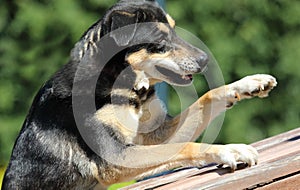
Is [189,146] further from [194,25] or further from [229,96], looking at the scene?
[194,25]

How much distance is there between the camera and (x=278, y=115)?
859 cm

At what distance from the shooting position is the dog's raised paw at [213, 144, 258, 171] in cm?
436

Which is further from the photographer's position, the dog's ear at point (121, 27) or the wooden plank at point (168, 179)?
the wooden plank at point (168, 179)

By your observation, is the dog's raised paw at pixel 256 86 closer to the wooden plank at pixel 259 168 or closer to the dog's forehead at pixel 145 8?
the wooden plank at pixel 259 168

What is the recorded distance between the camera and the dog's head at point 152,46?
194 inches

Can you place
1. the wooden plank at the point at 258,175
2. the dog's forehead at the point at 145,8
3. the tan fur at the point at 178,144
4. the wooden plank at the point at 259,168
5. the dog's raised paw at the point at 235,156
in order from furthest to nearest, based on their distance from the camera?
the dog's forehead at the point at 145,8, the tan fur at the point at 178,144, the dog's raised paw at the point at 235,156, the wooden plank at the point at 259,168, the wooden plank at the point at 258,175

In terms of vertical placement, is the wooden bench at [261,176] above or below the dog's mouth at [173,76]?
below

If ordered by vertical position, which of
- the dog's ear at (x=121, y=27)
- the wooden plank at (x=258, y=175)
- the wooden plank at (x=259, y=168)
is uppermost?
the dog's ear at (x=121, y=27)

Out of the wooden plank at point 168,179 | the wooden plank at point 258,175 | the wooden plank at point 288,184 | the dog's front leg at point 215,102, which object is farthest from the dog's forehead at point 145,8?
the wooden plank at point 288,184

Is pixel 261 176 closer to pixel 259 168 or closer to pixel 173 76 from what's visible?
pixel 259 168

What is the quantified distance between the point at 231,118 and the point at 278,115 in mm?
531

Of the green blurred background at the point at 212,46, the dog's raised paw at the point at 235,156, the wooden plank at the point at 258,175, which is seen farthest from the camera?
the green blurred background at the point at 212,46

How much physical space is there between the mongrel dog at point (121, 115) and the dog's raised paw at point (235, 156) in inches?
6.0

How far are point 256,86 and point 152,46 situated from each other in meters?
0.74
